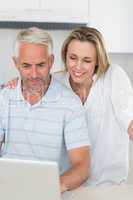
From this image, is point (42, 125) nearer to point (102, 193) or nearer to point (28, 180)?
point (102, 193)

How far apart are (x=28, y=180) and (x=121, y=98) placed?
0.82 m

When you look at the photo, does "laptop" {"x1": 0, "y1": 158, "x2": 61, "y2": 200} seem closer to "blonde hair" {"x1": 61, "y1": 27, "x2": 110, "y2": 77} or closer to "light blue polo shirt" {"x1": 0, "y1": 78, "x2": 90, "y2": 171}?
"light blue polo shirt" {"x1": 0, "y1": 78, "x2": 90, "y2": 171}

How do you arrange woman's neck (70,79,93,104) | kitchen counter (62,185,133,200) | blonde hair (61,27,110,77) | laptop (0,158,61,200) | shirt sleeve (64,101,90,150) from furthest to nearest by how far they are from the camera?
1. woman's neck (70,79,93,104)
2. blonde hair (61,27,110,77)
3. shirt sleeve (64,101,90,150)
4. kitchen counter (62,185,133,200)
5. laptop (0,158,61,200)

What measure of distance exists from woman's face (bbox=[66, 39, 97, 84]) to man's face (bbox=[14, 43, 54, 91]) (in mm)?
149

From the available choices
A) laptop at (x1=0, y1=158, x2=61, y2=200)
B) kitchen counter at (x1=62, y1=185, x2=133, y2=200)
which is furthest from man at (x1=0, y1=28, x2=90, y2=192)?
laptop at (x1=0, y1=158, x2=61, y2=200)

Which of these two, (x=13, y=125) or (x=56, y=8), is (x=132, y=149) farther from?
(x=13, y=125)

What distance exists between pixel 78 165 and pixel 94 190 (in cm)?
12

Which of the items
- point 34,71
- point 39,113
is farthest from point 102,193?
point 34,71

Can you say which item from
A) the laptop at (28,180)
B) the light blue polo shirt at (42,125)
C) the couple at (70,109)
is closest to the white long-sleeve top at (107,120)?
the couple at (70,109)

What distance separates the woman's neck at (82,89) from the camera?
6.10 ft

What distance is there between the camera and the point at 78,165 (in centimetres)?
157

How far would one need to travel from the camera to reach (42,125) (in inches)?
65.1

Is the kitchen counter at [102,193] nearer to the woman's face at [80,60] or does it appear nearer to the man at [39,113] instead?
the man at [39,113]

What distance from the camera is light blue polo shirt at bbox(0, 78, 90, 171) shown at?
1.65m
